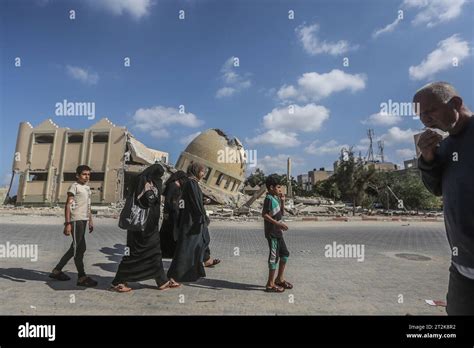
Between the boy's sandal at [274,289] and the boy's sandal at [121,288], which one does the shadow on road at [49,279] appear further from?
the boy's sandal at [274,289]

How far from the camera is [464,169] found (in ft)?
5.83

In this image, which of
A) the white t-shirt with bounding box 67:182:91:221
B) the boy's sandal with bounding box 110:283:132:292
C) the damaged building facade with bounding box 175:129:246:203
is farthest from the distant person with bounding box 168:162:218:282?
the damaged building facade with bounding box 175:129:246:203

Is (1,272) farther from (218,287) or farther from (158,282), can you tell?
(218,287)

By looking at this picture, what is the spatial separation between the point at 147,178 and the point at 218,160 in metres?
39.2

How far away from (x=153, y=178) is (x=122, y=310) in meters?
2.06

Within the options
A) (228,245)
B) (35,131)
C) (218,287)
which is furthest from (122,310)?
(35,131)

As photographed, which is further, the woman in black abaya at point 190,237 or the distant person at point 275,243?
the woman in black abaya at point 190,237

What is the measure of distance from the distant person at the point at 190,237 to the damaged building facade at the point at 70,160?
147 feet

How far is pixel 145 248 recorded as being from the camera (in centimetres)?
503

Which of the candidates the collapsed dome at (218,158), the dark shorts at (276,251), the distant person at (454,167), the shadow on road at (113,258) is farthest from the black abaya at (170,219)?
the collapsed dome at (218,158)

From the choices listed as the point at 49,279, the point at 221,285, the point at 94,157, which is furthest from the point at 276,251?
the point at 94,157

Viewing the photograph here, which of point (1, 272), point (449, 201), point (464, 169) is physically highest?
point (464, 169)

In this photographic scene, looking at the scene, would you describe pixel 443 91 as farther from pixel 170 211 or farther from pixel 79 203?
pixel 79 203

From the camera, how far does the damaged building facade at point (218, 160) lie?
42.7 m
